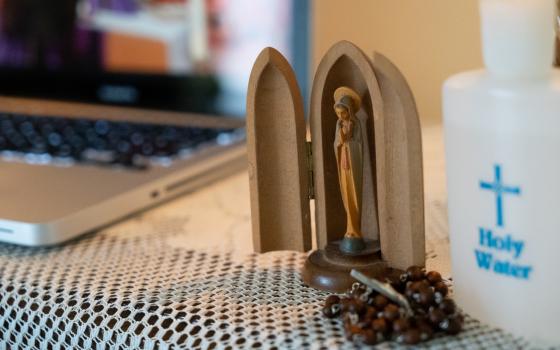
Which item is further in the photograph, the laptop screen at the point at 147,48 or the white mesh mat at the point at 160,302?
the laptop screen at the point at 147,48

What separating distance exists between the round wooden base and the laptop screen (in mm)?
359

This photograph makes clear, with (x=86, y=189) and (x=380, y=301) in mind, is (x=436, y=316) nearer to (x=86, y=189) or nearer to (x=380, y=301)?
(x=380, y=301)

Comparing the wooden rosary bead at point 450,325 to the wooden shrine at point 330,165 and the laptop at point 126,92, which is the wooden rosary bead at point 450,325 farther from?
the laptop at point 126,92

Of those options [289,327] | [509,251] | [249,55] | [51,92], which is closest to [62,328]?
[289,327]

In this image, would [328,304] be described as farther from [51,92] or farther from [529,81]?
[51,92]

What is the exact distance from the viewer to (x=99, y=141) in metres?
0.88

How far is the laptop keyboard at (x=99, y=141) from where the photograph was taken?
801 millimetres

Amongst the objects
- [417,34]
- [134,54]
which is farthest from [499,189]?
[134,54]

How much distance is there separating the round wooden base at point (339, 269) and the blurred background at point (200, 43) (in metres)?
0.36

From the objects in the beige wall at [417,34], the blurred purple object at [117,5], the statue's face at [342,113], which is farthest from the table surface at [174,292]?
the blurred purple object at [117,5]

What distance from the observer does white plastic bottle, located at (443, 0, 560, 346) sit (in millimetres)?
417

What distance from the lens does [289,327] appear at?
0.47m

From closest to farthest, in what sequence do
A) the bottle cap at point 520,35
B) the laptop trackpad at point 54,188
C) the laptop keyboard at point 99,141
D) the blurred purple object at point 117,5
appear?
1. the bottle cap at point 520,35
2. the laptop trackpad at point 54,188
3. the laptop keyboard at point 99,141
4. the blurred purple object at point 117,5

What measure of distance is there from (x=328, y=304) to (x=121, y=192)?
0.85 ft
